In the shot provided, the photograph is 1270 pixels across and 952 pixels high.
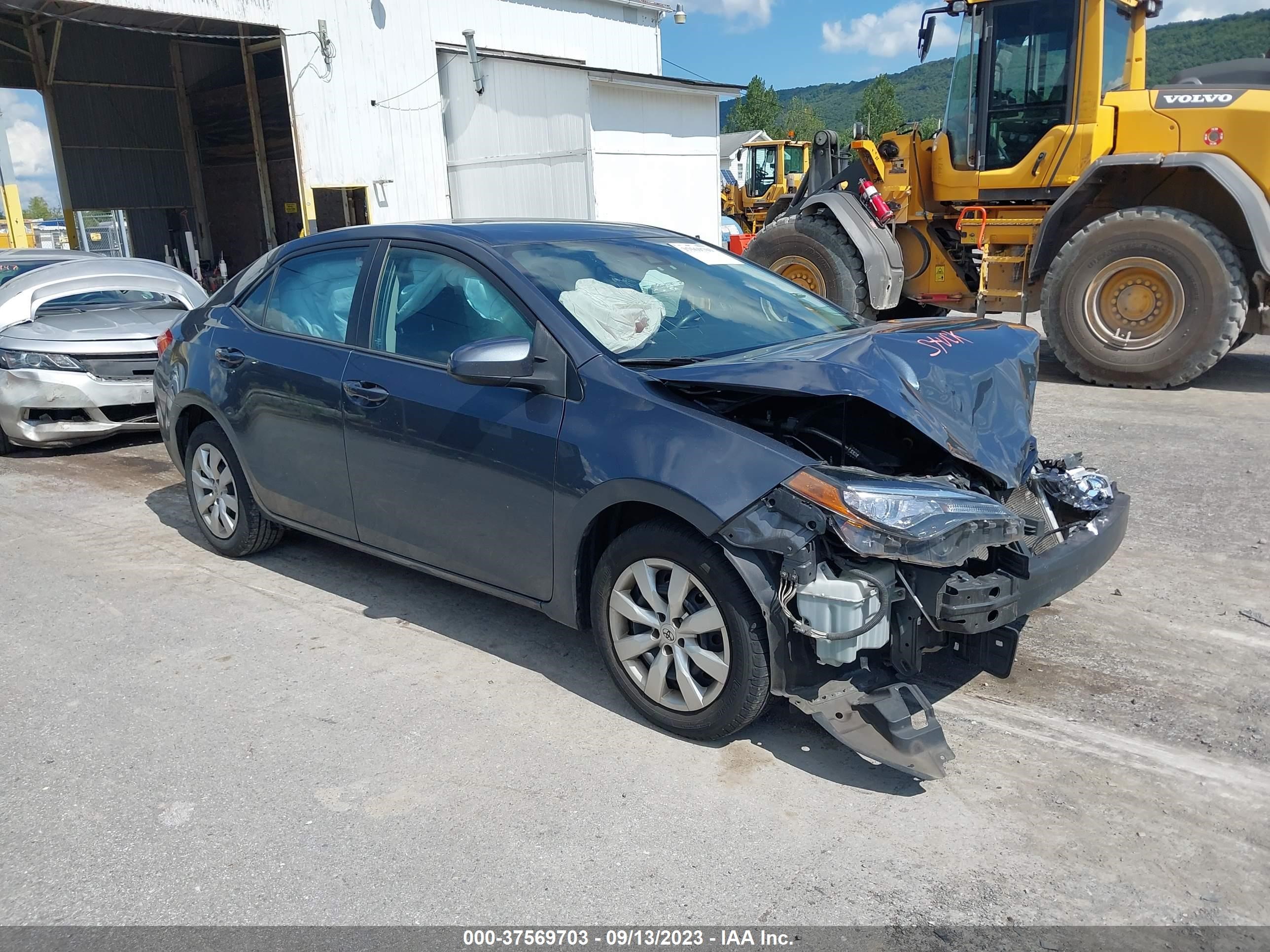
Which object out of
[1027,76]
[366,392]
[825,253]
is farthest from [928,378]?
[1027,76]

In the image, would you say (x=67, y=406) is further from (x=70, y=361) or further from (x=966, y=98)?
(x=966, y=98)

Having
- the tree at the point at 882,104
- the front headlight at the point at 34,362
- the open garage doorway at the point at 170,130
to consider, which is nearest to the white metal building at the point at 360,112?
the open garage doorway at the point at 170,130

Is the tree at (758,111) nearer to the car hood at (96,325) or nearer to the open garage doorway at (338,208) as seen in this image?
the open garage doorway at (338,208)

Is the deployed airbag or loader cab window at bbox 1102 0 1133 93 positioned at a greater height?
loader cab window at bbox 1102 0 1133 93

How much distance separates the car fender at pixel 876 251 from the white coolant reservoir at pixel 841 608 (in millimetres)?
7894

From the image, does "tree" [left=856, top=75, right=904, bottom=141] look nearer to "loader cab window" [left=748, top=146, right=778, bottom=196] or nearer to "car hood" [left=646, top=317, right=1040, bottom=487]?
"loader cab window" [left=748, top=146, right=778, bottom=196]

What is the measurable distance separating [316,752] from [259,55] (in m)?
22.0

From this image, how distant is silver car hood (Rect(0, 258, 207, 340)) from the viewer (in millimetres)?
8156

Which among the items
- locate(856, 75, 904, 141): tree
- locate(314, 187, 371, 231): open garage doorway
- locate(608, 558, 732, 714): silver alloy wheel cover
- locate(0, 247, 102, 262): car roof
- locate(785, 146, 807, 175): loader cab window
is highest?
locate(856, 75, 904, 141): tree

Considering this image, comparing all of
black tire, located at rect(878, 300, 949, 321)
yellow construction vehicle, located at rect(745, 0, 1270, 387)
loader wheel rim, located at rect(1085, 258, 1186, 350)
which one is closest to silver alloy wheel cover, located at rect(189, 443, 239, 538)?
yellow construction vehicle, located at rect(745, 0, 1270, 387)

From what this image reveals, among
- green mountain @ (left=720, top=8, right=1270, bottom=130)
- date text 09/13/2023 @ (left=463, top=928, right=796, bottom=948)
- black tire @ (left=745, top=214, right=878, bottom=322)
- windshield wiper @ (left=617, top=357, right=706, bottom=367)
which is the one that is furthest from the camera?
green mountain @ (left=720, top=8, right=1270, bottom=130)

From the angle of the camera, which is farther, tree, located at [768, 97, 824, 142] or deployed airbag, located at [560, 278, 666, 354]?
tree, located at [768, 97, 824, 142]

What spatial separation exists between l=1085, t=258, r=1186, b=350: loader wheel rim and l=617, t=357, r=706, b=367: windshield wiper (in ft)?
22.5

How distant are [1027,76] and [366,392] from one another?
8162 mm
